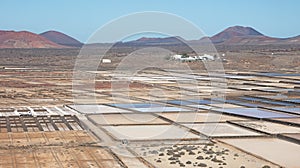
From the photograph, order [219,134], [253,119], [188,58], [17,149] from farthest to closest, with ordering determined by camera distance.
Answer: [188,58] → [253,119] → [219,134] → [17,149]

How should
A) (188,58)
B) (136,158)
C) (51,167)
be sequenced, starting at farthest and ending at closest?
(188,58)
(136,158)
(51,167)

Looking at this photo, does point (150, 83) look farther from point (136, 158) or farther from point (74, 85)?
point (136, 158)

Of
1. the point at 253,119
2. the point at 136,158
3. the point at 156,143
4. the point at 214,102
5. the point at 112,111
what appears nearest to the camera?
the point at 136,158

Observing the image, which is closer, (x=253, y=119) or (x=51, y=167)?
(x=51, y=167)

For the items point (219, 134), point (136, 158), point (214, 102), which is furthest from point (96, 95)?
point (136, 158)

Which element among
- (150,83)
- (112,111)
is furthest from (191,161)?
(150,83)

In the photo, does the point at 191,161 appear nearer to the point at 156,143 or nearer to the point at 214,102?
the point at 156,143

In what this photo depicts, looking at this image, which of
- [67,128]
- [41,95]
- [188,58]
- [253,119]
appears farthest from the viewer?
[188,58]

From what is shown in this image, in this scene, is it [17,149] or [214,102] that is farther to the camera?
[214,102]
